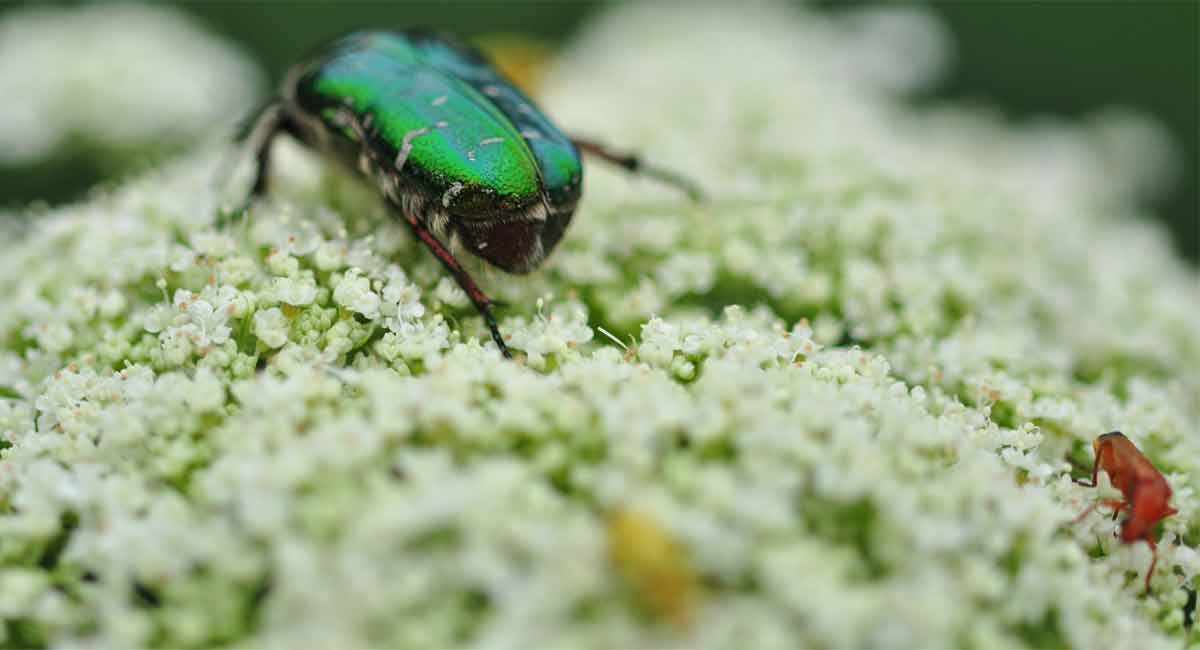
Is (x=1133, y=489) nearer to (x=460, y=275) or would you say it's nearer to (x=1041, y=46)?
(x=460, y=275)

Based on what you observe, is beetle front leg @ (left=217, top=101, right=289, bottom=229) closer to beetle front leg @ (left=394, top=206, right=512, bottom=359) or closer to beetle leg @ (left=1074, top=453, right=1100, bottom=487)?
beetle front leg @ (left=394, top=206, right=512, bottom=359)

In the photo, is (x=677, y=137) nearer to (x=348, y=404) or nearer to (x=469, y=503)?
(x=348, y=404)

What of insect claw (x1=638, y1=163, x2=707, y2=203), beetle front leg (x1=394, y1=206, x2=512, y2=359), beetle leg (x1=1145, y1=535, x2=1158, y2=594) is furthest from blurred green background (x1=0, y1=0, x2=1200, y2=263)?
beetle leg (x1=1145, y1=535, x2=1158, y2=594)

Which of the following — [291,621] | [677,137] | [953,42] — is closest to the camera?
[291,621]

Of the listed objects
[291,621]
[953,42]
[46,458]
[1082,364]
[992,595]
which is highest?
[953,42]

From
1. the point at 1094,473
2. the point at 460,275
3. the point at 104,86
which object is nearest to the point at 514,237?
the point at 460,275

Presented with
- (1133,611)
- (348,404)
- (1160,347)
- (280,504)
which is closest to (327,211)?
(348,404)

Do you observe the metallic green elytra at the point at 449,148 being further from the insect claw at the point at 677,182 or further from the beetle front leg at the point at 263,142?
the insect claw at the point at 677,182
